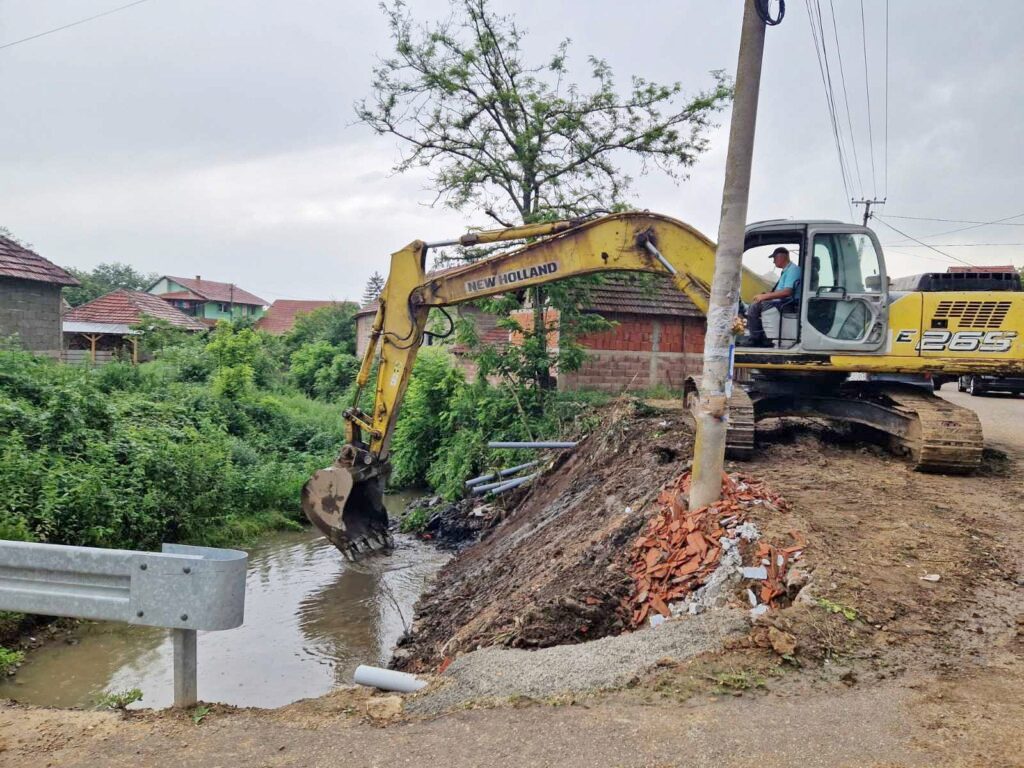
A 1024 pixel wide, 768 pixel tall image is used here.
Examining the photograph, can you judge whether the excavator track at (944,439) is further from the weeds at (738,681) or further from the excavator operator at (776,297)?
the weeds at (738,681)

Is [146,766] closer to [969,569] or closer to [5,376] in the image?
[969,569]

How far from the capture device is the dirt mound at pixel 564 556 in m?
5.59

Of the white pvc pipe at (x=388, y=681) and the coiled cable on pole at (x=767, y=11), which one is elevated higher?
the coiled cable on pole at (x=767, y=11)

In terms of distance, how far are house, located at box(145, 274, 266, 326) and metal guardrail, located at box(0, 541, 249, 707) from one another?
68.5 metres

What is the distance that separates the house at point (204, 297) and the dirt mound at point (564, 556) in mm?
62966

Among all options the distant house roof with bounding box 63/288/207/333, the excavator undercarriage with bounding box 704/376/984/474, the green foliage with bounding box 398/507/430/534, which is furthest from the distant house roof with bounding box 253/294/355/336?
the excavator undercarriage with bounding box 704/376/984/474

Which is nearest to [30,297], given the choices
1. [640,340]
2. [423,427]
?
[423,427]

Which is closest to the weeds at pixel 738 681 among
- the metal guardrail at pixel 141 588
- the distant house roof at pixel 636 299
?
the metal guardrail at pixel 141 588

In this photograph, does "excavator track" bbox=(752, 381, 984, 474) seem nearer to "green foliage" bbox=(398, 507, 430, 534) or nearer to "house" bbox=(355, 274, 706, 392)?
"green foliage" bbox=(398, 507, 430, 534)

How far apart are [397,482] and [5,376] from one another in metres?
8.51

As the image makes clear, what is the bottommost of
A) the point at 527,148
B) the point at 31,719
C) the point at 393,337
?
the point at 31,719

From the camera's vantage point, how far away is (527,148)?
1652cm

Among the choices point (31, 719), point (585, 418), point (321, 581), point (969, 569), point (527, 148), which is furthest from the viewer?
point (527, 148)

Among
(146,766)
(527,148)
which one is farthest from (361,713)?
(527,148)
